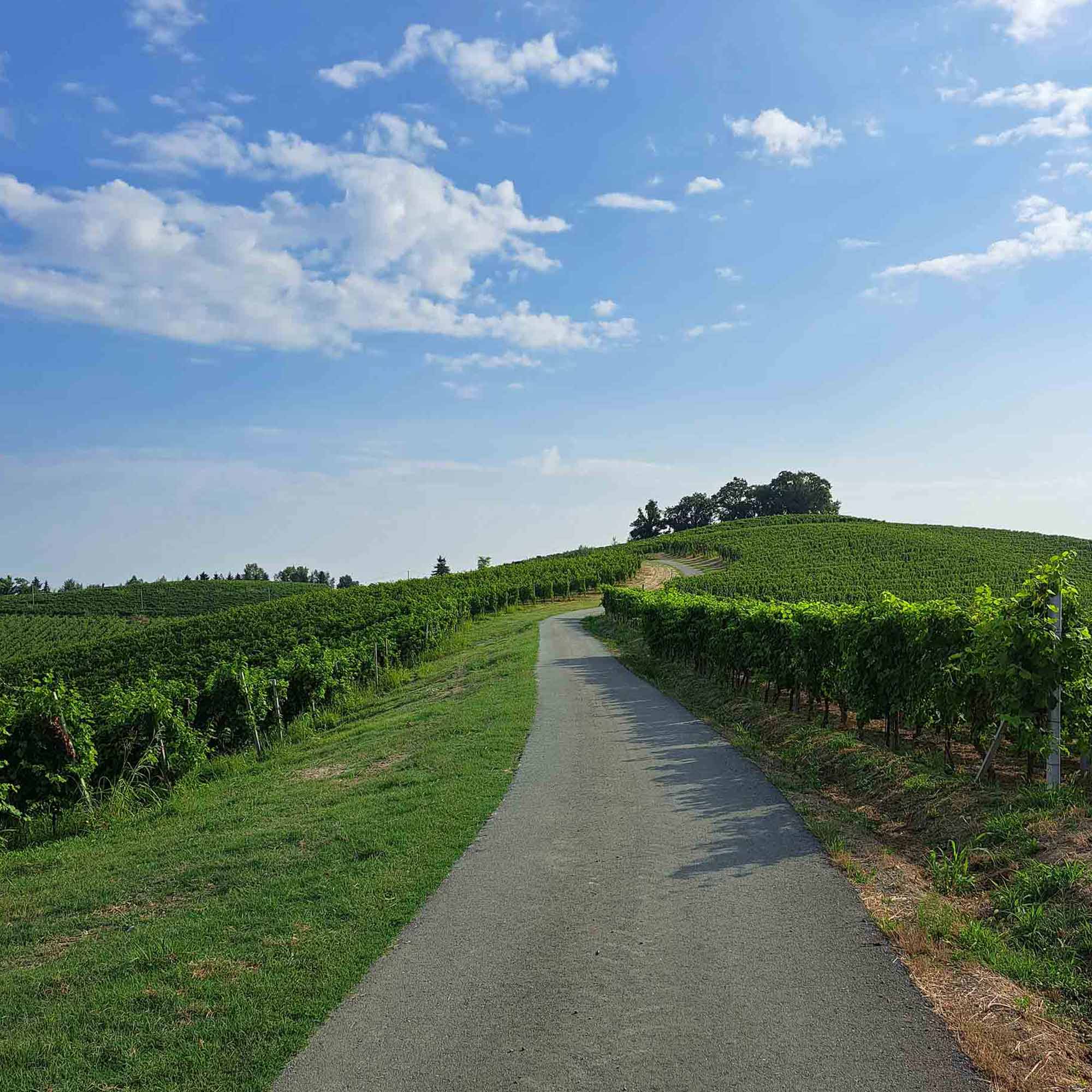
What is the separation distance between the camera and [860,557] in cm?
7612

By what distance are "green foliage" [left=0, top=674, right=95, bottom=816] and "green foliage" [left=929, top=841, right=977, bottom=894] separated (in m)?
12.1

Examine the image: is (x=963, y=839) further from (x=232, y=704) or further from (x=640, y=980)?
(x=232, y=704)

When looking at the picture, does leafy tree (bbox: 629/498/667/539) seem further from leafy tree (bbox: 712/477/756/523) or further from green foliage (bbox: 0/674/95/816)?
green foliage (bbox: 0/674/95/816)

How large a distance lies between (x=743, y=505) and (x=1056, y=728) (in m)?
142

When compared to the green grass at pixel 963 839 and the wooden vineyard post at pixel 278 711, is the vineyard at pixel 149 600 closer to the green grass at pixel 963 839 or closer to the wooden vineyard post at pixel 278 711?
the wooden vineyard post at pixel 278 711

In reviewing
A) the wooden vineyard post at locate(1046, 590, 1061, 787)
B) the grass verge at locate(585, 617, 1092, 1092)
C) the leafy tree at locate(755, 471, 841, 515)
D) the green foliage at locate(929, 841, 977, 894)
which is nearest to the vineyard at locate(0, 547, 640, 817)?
the grass verge at locate(585, 617, 1092, 1092)

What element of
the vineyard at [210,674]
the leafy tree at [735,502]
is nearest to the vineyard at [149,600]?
the vineyard at [210,674]

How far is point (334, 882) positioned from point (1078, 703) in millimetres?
7671

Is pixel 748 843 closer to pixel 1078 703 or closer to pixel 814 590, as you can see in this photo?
pixel 1078 703

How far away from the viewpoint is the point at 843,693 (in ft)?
42.1

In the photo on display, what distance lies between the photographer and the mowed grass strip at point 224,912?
14.4 ft

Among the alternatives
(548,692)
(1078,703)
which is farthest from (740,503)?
(1078,703)

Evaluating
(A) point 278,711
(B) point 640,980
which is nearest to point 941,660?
(B) point 640,980

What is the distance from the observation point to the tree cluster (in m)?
139
